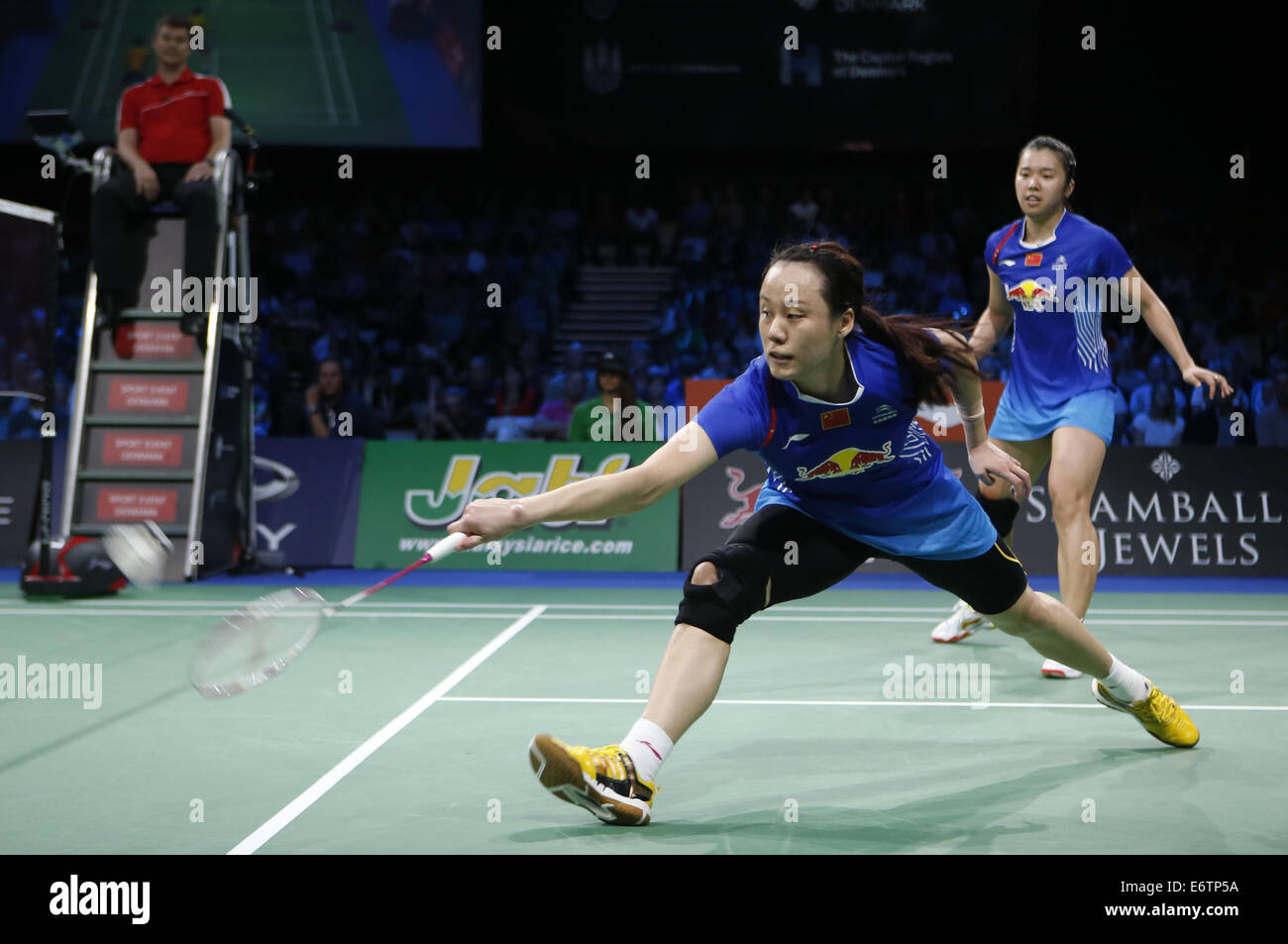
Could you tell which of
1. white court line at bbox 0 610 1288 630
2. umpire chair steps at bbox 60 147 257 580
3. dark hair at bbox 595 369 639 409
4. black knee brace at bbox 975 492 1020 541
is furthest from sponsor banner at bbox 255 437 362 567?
black knee brace at bbox 975 492 1020 541

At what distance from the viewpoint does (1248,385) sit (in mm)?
13570

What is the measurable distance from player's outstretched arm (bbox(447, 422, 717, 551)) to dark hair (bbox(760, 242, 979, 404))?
1.78 ft

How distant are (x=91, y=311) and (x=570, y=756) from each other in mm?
7037

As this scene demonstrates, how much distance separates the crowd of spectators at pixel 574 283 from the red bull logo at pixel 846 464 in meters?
9.13

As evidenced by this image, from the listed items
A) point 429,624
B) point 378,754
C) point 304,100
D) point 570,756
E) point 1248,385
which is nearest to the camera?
point 570,756

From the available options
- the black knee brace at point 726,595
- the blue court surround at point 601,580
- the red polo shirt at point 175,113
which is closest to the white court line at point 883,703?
the black knee brace at point 726,595

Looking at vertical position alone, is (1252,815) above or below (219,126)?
below

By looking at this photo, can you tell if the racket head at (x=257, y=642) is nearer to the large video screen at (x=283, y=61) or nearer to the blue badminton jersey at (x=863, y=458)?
the blue badminton jersey at (x=863, y=458)

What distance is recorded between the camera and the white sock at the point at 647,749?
3451 millimetres

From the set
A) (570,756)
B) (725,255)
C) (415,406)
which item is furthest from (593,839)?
(725,255)

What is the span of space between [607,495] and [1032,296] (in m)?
3.13

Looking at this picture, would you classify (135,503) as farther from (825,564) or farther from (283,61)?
(283,61)

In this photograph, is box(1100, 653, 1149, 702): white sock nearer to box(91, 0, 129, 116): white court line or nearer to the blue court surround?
the blue court surround

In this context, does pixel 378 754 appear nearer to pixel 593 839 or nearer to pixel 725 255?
pixel 593 839
